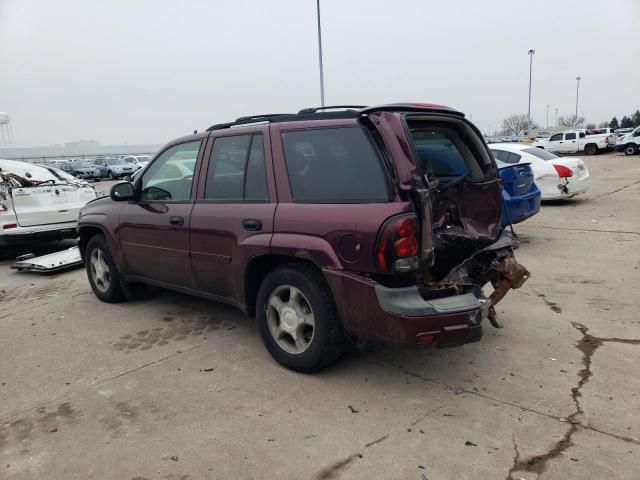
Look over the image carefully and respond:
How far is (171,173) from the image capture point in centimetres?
482

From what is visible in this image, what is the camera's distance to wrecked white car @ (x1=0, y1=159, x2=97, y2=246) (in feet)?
26.6

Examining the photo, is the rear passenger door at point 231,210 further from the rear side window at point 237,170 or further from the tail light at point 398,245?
the tail light at point 398,245

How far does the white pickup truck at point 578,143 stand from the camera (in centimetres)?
3356

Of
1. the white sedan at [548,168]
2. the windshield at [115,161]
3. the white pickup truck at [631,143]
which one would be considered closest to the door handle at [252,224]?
the white sedan at [548,168]

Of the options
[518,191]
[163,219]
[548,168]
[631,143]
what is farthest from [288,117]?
[631,143]

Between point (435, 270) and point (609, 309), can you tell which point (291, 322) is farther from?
point (609, 309)

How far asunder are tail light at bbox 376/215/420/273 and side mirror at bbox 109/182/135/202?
116 inches

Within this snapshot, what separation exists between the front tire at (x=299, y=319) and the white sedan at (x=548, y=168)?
26.7 ft

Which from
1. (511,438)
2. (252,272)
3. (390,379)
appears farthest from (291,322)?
(511,438)

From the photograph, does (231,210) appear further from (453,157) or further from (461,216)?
(453,157)

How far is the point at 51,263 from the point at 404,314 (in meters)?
6.30

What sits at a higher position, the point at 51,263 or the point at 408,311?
the point at 408,311

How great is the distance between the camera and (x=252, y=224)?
12.6ft

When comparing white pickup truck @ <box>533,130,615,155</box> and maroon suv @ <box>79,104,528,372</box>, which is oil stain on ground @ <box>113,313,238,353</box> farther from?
white pickup truck @ <box>533,130,615,155</box>
